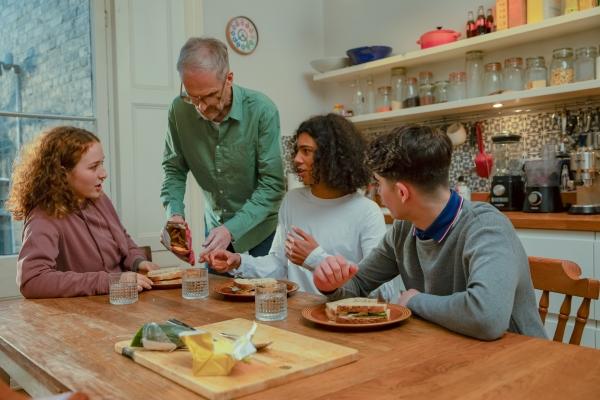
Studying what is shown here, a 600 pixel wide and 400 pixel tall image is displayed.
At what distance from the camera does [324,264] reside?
1427mm

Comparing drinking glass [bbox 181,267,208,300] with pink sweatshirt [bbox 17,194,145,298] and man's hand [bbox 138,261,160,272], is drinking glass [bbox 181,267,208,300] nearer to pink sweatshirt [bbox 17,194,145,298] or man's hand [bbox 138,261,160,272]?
pink sweatshirt [bbox 17,194,145,298]

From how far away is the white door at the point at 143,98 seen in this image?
10.7 feet

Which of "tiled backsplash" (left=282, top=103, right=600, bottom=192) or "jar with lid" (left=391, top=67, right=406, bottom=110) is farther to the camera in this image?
"jar with lid" (left=391, top=67, right=406, bottom=110)

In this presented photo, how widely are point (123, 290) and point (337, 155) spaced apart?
88 cm

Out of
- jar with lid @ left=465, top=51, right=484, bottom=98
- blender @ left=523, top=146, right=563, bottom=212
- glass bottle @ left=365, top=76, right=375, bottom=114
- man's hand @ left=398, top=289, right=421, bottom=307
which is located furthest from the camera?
glass bottle @ left=365, top=76, right=375, bottom=114

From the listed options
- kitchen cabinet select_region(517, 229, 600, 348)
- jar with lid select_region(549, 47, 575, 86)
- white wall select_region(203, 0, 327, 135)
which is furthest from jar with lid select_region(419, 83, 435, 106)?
kitchen cabinet select_region(517, 229, 600, 348)

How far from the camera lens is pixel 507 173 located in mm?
3373

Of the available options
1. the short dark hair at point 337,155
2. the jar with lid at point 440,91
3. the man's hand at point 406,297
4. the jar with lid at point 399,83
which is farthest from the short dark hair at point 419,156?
the jar with lid at point 399,83

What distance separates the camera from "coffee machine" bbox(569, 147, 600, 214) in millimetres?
2834

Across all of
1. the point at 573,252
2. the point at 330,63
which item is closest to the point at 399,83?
the point at 330,63

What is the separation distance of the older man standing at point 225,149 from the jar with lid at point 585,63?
1.82 m

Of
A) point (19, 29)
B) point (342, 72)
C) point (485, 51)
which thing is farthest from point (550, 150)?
point (19, 29)

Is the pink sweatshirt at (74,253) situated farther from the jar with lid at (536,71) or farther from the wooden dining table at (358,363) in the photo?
the jar with lid at (536,71)

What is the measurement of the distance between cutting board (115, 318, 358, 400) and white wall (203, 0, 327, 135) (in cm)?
312
